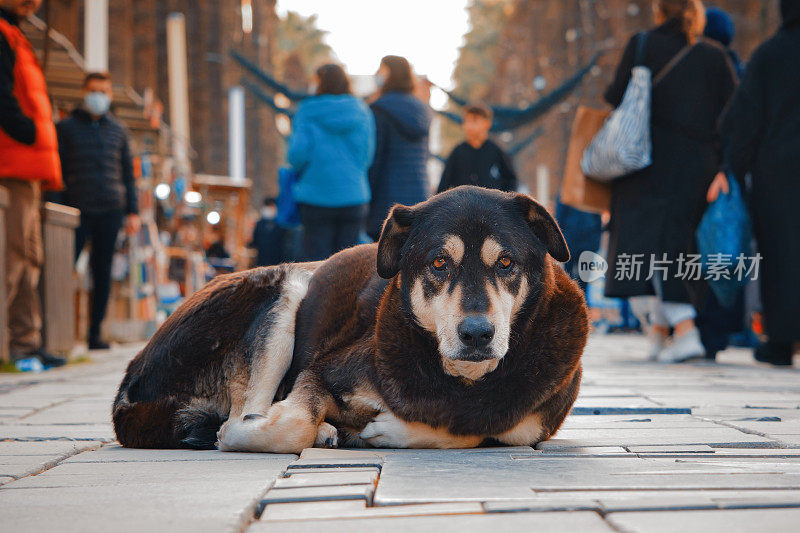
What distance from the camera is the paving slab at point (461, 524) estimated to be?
2039mm

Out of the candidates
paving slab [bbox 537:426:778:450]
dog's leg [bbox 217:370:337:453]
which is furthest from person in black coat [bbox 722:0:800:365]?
dog's leg [bbox 217:370:337:453]

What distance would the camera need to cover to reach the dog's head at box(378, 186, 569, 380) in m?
3.24

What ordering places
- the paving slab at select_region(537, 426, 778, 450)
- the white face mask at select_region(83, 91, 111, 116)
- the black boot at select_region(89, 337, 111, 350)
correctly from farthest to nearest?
the black boot at select_region(89, 337, 111, 350) < the white face mask at select_region(83, 91, 111, 116) < the paving slab at select_region(537, 426, 778, 450)

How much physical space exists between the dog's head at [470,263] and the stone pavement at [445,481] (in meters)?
0.40

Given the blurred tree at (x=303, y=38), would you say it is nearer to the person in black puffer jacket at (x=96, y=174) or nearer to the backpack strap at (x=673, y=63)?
the person in black puffer jacket at (x=96, y=174)

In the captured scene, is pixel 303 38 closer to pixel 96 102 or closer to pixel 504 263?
pixel 96 102

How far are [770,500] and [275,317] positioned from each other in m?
2.19

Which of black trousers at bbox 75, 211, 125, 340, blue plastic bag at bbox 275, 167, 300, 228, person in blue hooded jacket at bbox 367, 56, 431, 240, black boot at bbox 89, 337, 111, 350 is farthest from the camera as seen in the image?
black boot at bbox 89, 337, 111, 350

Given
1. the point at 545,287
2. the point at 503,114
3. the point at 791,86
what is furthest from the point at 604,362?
the point at 503,114

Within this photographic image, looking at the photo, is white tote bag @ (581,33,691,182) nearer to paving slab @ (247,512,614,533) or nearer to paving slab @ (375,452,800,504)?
paving slab @ (375,452,800,504)

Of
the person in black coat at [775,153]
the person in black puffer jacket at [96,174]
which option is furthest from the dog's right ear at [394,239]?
the person in black puffer jacket at [96,174]

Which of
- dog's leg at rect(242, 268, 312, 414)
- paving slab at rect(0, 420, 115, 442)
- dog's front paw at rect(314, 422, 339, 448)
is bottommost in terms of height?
paving slab at rect(0, 420, 115, 442)

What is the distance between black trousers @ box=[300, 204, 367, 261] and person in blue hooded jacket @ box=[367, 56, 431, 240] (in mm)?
368

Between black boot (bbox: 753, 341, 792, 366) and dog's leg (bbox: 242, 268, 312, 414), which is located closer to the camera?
dog's leg (bbox: 242, 268, 312, 414)
